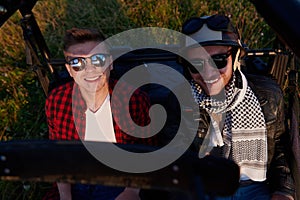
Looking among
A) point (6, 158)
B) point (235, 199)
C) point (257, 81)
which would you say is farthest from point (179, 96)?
point (6, 158)

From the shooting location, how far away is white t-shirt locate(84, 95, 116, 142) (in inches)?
84.4

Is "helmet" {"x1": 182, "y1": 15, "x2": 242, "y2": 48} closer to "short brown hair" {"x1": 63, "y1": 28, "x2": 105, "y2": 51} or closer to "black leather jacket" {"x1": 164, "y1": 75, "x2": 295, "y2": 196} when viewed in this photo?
"black leather jacket" {"x1": 164, "y1": 75, "x2": 295, "y2": 196}

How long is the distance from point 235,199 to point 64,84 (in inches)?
37.8

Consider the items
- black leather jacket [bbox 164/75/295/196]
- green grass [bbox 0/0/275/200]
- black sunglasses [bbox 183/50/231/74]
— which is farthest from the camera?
green grass [bbox 0/0/275/200]

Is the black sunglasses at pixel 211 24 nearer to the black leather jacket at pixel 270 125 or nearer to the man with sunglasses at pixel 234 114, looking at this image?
the man with sunglasses at pixel 234 114

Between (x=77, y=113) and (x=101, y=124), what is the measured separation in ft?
0.44

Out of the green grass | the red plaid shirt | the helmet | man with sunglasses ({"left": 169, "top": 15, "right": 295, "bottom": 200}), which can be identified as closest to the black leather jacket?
man with sunglasses ({"left": 169, "top": 15, "right": 295, "bottom": 200})

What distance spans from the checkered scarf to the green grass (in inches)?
68.5

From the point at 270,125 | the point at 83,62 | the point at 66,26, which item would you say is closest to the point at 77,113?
the point at 83,62

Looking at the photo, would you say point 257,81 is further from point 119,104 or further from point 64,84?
point 64,84

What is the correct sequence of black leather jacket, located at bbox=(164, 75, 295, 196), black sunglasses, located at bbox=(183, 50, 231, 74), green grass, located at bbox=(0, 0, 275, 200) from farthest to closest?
green grass, located at bbox=(0, 0, 275, 200) < black leather jacket, located at bbox=(164, 75, 295, 196) < black sunglasses, located at bbox=(183, 50, 231, 74)

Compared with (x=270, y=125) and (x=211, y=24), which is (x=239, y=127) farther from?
(x=211, y=24)

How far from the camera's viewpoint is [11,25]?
4387 millimetres

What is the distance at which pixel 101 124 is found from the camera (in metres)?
2.16
